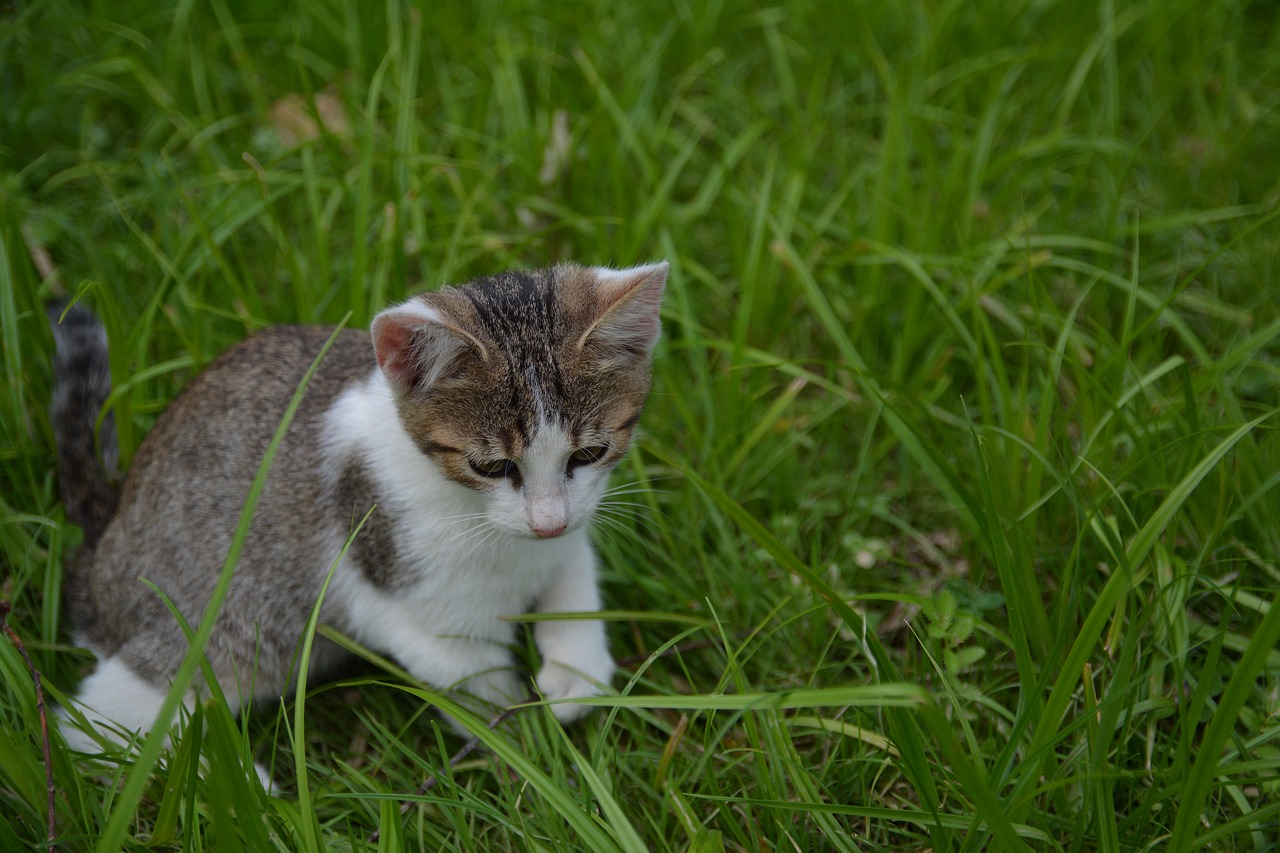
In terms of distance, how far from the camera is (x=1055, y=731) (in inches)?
103

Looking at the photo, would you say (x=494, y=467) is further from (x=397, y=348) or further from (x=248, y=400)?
(x=248, y=400)

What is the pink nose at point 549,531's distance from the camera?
2.79 m


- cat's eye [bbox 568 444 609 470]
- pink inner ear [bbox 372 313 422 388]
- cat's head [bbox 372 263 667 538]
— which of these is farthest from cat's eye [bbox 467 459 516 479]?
pink inner ear [bbox 372 313 422 388]

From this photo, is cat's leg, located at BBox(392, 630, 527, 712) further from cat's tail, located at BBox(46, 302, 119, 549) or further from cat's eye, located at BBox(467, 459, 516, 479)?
cat's tail, located at BBox(46, 302, 119, 549)

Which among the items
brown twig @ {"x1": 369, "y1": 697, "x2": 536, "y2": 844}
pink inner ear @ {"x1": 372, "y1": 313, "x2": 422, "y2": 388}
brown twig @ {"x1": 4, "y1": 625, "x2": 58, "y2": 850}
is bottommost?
brown twig @ {"x1": 369, "y1": 697, "x2": 536, "y2": 844}

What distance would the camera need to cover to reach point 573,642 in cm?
334

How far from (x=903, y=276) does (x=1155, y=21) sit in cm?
254

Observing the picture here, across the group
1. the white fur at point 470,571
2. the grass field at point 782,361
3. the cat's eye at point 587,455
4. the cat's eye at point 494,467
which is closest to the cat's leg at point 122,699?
the grass field at point 782,361

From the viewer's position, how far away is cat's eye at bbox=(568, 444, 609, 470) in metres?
2.95

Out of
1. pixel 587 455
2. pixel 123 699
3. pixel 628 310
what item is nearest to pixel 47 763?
pixel 123 699

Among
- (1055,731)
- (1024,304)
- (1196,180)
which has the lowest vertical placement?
(1055,731)

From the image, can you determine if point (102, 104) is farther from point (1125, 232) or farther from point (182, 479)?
point (1125, 232)

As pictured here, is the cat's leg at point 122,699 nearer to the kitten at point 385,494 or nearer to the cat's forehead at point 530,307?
the kitten at point 385,494

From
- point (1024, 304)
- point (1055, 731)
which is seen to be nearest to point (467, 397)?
point (1055, 731)
